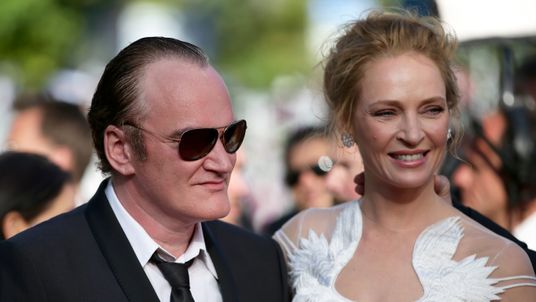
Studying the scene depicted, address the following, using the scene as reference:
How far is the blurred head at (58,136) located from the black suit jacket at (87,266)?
10.9 ft

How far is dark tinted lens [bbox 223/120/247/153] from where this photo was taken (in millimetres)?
4039

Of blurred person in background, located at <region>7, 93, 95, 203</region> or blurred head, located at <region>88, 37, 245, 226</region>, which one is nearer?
blurred head, located at <region>88, 37, 245, 226</region>

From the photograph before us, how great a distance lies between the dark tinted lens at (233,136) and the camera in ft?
13.3

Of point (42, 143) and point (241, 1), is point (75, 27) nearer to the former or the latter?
point (241, 1)

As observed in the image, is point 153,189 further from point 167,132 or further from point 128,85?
point 128,85

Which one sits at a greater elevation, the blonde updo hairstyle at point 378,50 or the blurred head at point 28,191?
the blonde updo hairstyle at point 378,50

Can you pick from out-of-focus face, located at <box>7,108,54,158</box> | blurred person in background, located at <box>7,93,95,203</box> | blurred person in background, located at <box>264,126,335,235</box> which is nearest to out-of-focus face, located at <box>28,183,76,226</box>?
blurred person in background, located at <box>7,93,95,203</box>

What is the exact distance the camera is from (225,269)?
416cm

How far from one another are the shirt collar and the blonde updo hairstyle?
2.70 ft

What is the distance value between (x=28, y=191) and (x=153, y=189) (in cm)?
128

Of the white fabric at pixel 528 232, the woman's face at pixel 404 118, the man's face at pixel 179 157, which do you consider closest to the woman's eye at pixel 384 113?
the woman's face at pixel 404 118

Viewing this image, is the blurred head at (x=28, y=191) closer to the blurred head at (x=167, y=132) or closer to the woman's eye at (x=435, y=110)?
the blurred head at (x=167, y=132)

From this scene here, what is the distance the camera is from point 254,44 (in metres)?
38.9

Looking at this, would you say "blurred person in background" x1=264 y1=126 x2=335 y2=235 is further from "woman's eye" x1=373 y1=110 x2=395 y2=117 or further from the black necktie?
the black necktie
